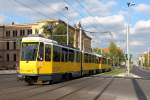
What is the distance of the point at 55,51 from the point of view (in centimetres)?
3081

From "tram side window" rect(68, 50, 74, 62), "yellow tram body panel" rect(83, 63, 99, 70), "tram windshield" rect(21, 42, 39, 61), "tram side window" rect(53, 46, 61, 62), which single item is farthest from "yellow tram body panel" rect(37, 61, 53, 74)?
"yellow tram body panel" rect(83, 63, 99, 70)

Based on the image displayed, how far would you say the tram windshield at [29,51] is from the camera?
28.4m

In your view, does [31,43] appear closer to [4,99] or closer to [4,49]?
[4,99]

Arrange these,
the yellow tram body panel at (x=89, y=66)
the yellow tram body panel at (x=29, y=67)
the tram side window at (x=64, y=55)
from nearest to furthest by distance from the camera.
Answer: the yellow tram body panel at (x=29, y=67) < the tram side window at (x=64, y=55) < the yellow tram body panel at (x=89, y=66)

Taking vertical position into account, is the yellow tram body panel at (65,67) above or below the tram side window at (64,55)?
below

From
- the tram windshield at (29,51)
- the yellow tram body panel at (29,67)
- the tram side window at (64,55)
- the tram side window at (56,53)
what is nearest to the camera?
the yellow tram body panel at (29,67)

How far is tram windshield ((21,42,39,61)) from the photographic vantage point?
28.4 meters

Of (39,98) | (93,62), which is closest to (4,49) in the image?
(93,62)

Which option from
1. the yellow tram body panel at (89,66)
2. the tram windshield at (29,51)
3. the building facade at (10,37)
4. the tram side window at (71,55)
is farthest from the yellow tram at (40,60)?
the building facade at (10,37)

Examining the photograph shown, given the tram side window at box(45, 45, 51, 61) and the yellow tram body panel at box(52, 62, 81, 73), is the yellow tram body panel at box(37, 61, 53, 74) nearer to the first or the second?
the tram side window at box(45, 45, 51, 61)

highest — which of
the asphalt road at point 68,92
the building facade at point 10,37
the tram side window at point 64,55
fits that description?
the building facade at point 10,37

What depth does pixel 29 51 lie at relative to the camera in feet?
93.7

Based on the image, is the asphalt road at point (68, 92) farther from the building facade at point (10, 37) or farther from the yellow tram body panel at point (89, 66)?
the building facade at point (10, 37)

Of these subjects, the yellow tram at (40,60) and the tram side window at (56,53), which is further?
the tram side window at (56,53)
